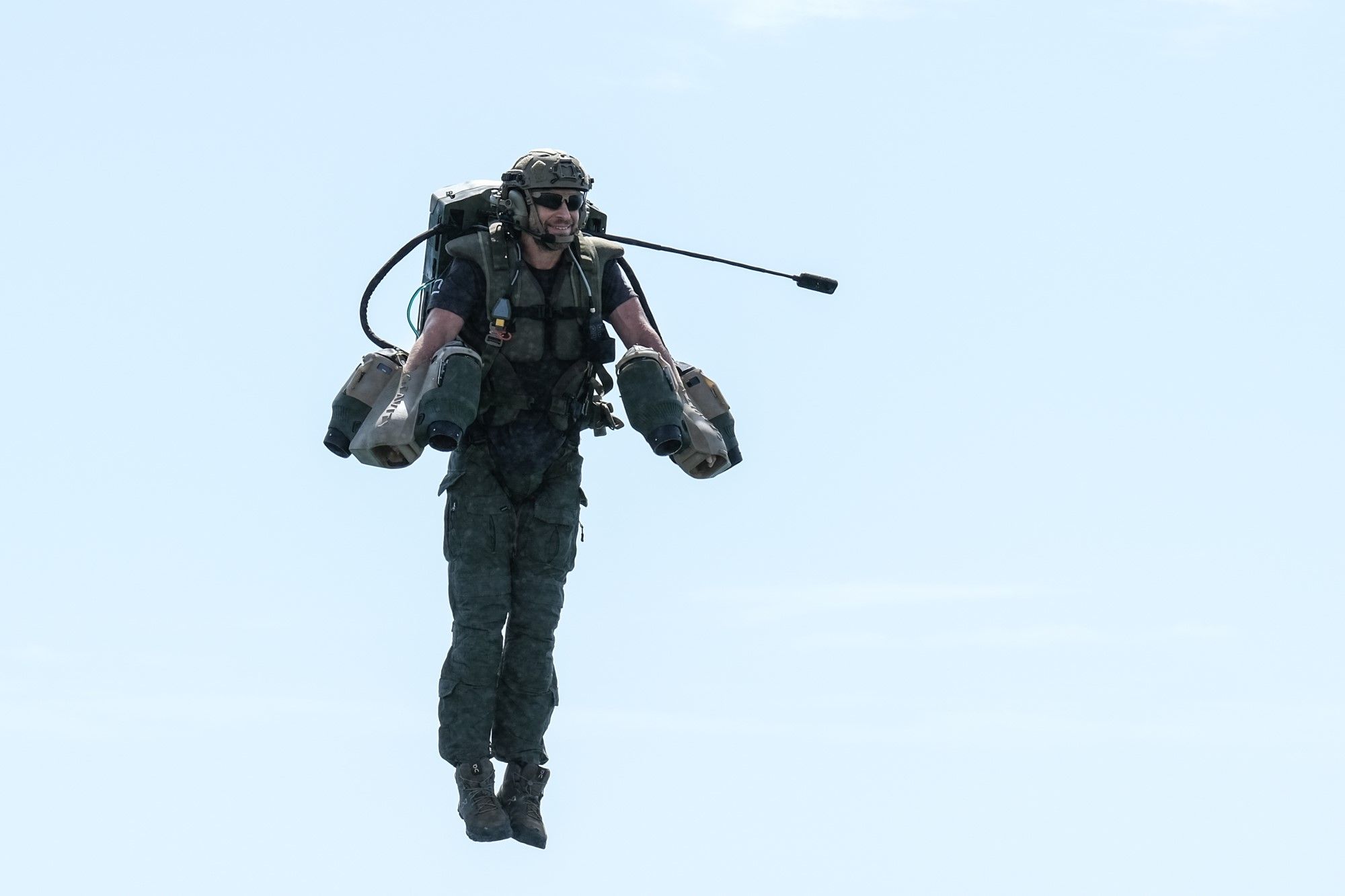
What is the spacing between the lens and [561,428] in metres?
19.5

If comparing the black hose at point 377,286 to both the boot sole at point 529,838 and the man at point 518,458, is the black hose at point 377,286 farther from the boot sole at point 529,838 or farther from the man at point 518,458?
the boot sole at point 529,838

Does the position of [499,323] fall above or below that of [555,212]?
below

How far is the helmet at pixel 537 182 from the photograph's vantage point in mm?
19078

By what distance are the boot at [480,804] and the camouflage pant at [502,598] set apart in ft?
0.35

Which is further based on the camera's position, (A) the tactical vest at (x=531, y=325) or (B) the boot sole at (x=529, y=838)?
(B) the boot sole at (x=529, y=838)

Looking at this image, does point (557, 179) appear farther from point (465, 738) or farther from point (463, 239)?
point (465, 738)

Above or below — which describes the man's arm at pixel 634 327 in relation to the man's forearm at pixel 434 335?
above

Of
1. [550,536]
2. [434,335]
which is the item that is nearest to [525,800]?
[550,536]

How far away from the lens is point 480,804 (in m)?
19.2

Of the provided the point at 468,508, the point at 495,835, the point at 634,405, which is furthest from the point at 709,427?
the point at 495,835

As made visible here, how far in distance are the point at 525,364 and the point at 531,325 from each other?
0.32 metres

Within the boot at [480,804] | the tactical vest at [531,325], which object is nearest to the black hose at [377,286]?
the tactical vest at [531,325]

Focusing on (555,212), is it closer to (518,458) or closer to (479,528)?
(518,458)

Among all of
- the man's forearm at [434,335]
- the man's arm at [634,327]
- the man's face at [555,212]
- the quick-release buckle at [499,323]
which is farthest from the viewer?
the man's arm at [634,327]
